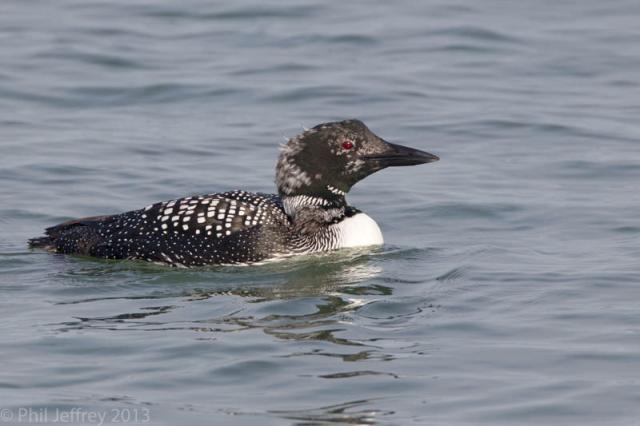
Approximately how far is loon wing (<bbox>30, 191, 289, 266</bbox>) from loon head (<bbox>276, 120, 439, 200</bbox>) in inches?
10.5

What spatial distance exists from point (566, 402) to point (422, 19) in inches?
429

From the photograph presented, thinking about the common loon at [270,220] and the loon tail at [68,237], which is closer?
the common loon at [270,220]

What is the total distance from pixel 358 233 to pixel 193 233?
1.06m

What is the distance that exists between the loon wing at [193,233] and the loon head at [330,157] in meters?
0.27

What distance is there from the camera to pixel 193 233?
9.05 meters

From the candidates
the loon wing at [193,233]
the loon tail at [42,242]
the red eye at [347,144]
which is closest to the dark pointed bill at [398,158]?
the red eye at [347,144]

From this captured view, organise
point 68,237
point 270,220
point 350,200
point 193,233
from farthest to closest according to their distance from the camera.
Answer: point 350,200
point 68,237
point 270,220
point 193,233

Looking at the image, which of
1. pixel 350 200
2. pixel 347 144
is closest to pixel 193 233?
pixel 347 144

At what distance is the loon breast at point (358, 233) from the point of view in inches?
367

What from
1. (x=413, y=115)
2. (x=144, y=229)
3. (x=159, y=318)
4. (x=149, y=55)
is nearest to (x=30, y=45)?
(x=149, y=55)

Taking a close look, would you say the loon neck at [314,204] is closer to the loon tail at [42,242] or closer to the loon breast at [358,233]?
the loon breast at [358,233]

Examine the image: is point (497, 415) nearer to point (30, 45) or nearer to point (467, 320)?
point (467, 320)

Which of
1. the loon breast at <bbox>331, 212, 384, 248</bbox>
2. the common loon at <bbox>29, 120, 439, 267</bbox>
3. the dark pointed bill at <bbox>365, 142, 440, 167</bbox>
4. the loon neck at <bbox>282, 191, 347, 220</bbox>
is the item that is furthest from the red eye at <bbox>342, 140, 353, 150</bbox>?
the loon breast at <bbox>331, 212, 384, 248</bbox>

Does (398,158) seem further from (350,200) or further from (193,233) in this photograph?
(350,200)
